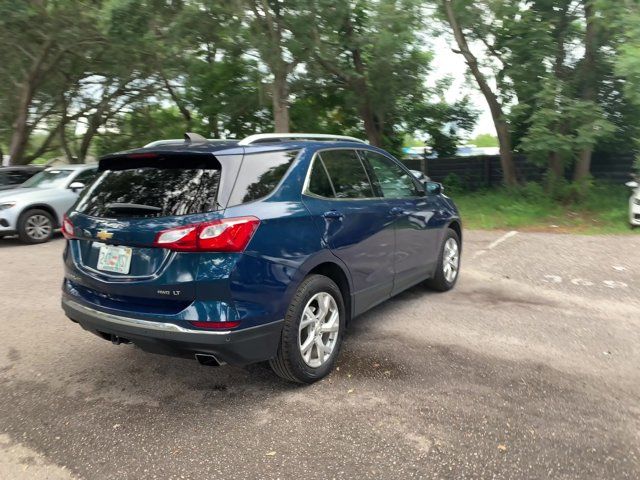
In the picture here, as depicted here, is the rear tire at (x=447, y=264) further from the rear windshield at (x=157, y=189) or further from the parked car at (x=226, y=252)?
the rear windshield at (x=157, y=189)

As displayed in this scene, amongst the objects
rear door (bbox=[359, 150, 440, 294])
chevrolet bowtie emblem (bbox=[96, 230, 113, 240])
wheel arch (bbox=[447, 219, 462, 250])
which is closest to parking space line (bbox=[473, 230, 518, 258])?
wheel arch (bbox=[447, 219, 462, 250])

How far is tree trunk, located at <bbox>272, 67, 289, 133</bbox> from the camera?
12914 mm

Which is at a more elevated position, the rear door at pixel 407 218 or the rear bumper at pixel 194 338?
the rear door at pixel 407 218

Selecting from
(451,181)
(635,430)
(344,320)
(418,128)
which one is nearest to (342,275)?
(344,320)

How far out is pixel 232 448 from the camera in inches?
115

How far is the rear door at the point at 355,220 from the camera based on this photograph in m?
3.79

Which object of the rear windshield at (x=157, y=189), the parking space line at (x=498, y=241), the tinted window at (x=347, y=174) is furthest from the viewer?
the parking space line at (x=498, y=241)

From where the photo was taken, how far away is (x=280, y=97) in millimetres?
13172

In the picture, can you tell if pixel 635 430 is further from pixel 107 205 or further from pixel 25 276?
pixel 25 276

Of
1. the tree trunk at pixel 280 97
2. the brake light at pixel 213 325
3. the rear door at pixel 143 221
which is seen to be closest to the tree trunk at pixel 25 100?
the tree trunk at pixel 280 97

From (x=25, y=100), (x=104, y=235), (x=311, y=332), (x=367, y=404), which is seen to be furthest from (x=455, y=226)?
(x=25, y=100)

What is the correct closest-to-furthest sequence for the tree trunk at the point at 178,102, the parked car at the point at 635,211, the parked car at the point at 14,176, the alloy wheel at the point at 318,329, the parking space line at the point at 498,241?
1. the alloy wheel at the point at 318,329
2. the parking space line at the point at 498,241
3. the parked car at the point at 635,211
4. the parked car at the point at 14,176
5. the tree trunk at the point at 178,102

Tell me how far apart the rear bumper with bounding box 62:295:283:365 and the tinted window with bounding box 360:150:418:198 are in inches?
74.5

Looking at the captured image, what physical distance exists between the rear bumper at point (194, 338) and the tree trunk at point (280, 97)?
10.4 metres
